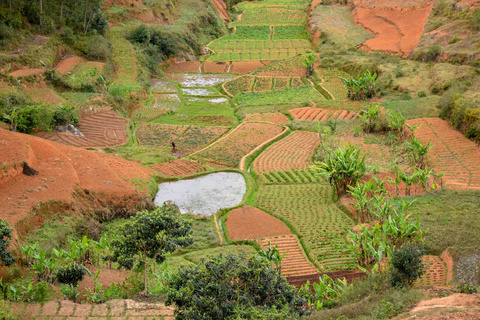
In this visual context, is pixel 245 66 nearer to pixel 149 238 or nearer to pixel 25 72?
pixel 25 72

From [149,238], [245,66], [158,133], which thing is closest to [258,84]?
[245,66]

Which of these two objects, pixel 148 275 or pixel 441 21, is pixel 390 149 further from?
pixel 441 21

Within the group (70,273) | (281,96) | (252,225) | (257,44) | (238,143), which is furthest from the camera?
(257,44)

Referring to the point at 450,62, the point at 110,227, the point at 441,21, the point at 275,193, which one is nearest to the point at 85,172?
the point at 110,227

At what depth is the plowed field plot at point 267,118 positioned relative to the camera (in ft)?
124

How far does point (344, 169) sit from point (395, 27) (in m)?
36.3

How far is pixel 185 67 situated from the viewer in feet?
180

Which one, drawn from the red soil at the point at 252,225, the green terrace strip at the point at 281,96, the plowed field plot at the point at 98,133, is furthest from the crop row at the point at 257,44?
the red soil at the point at 252,225

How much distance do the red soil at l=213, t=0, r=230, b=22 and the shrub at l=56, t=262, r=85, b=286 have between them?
6639 cm

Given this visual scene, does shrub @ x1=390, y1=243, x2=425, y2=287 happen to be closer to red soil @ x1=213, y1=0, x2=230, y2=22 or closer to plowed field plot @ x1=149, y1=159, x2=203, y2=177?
plowed field plot @ x1=149, y1=159, x2=203, y2=177

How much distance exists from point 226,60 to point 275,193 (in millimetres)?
34333

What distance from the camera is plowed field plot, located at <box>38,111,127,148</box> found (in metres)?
31.1

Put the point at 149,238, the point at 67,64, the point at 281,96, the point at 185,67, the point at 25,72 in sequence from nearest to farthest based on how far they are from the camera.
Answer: the point at 149,238
the point at 25,72
the point at 67,64
the point at 281,96
the point at 185,67

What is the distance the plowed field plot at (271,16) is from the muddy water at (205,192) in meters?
52.1
